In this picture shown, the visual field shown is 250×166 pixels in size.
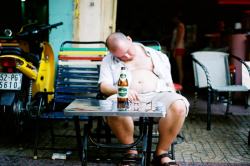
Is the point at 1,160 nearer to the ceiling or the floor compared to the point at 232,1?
nearer to the floor

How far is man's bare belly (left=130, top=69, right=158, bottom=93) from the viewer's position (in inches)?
201

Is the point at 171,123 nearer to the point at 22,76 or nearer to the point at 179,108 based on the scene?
the point at 179,108

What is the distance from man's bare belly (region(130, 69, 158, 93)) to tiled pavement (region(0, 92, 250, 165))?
954mm

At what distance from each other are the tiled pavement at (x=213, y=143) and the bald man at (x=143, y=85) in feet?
2.24

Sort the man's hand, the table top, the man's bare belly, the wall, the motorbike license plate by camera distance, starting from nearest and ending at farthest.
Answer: the table top, the man's hand, the man's bare belly, the motorbike license plate, the wall

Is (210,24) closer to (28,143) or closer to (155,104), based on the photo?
(28,143)

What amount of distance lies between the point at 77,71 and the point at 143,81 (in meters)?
1.20

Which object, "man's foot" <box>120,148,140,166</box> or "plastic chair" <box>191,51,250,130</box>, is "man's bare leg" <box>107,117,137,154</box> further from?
"plastic chair" <box>191,51,250,130</box>

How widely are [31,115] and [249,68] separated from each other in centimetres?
300

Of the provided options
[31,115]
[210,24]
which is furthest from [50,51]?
[210,24]

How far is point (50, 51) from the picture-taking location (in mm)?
6094

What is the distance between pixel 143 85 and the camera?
A: 510cm

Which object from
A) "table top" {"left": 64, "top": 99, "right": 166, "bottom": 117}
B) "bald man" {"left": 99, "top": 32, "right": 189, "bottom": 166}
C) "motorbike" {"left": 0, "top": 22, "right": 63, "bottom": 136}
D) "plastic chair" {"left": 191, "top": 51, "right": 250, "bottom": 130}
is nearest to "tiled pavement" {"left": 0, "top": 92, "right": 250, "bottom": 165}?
"plastic chair" {"left": 191, "top": 51, "right": 250, "bottom": 130}

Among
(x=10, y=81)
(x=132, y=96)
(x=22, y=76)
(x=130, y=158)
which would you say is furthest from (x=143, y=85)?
(x=10, y=81)
